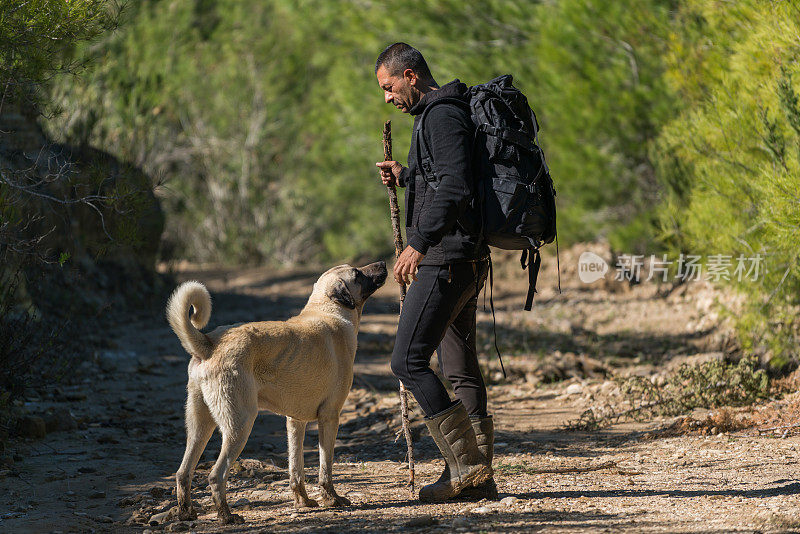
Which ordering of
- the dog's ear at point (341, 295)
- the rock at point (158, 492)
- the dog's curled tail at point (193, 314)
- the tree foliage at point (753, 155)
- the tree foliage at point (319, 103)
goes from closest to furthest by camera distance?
1. the dog's curled tail at point (193, 314)
2. the dog's ear at point (341, 295)
3. the rock at point (158, 492)
4. the tree foliage at point (753, 155)
5. the tree foliage at point (319, 103)

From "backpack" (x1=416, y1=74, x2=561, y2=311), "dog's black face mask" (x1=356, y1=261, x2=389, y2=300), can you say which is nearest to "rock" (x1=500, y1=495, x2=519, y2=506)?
"backpack" (x1=416, y1=74, x2=561, y2=311)

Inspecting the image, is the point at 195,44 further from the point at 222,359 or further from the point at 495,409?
the point at 222,359

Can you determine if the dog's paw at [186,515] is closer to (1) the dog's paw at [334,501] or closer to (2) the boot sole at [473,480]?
(1) the dog's paw at [334,501]

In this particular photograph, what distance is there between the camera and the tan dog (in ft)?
14.3

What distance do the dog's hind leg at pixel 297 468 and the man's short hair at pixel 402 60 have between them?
2031 millimetres

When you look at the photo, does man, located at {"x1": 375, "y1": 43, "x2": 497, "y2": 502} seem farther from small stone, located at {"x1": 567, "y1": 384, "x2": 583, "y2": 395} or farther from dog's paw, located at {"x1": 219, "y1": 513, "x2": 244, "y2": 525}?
small stone, located at {"x1": 567, "y1": 384, "x2": 583, "y2": 395}

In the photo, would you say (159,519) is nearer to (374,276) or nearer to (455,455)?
(455,455)

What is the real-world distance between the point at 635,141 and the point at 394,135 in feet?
18.6

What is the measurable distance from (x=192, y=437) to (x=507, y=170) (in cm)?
213

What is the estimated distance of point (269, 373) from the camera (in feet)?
15.0

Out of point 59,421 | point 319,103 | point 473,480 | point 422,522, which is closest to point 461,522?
point 422,522

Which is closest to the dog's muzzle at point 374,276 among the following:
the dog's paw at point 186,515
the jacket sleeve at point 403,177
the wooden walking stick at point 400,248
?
the wooden walking stick at point 400,248

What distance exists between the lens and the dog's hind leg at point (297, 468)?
15.7 ft

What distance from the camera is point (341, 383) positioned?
16.1ft
